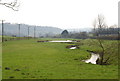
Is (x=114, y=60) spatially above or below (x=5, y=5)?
below

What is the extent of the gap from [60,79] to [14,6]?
338 inches

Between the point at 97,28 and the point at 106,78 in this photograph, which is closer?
the point at 106,78

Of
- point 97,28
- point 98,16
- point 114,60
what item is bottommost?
point 114,60

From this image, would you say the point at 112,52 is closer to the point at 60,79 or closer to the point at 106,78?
the point at 106,78

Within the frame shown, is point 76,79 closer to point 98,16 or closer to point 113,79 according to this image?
point 113,79

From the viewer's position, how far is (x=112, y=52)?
28516 mm

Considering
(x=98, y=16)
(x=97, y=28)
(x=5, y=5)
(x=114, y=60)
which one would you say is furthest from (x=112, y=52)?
(x=5, y=5)

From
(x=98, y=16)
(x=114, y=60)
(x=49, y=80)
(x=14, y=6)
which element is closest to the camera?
(x=49, y=80)

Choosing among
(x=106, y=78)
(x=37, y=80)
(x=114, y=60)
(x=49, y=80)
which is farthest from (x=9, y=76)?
(x=114, y=60)

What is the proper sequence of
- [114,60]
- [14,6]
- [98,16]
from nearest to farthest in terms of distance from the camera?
[14,6] → [114,60] → [98,16]

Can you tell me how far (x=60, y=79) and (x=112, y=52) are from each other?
17.5 m

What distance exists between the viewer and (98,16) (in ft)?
92.3

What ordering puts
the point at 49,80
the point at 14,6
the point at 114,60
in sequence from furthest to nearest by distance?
the point at 114,60 → the point at 14,6 → the point at 49,80

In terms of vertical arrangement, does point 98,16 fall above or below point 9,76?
above
